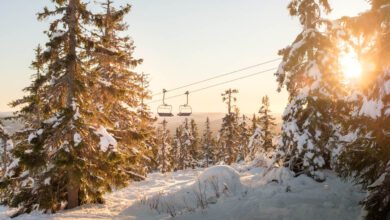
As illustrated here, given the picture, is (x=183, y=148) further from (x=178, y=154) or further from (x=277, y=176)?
(x=277, y=176)

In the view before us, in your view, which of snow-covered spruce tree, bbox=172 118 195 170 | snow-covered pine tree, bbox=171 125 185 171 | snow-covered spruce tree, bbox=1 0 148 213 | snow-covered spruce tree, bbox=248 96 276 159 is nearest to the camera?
snow-covered spruce tree, bbox=1 0 148 213

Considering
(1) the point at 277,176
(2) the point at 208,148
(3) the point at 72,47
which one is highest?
(3) the point at 72,47

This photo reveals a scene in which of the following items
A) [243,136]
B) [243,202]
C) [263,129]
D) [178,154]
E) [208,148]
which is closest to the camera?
[243,202]

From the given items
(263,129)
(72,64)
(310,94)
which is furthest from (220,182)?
(263,129)

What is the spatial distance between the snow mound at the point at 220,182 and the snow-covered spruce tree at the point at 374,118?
580 centimetres

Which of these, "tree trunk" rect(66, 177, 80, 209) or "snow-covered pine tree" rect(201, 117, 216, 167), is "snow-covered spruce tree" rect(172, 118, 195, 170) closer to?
"snow-covered pine tree" rect(201, 117, 216, 167)

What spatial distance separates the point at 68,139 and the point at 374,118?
33.6 ft

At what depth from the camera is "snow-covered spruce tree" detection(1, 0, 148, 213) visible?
13125mm

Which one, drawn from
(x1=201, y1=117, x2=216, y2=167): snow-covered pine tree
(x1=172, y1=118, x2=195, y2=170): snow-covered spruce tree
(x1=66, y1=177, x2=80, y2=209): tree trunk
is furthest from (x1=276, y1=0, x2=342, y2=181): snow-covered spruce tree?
(x1=201, y1=117, x2=216, y2=167): snow-covered pine tree

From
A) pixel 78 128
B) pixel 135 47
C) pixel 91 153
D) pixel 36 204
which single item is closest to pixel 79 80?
pixel 78 128

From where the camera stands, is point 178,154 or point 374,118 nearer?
point 374,118

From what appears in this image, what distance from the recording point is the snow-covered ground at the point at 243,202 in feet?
33.6

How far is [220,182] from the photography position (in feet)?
47.8

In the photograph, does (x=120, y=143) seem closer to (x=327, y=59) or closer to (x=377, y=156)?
(x=327, y=59)
